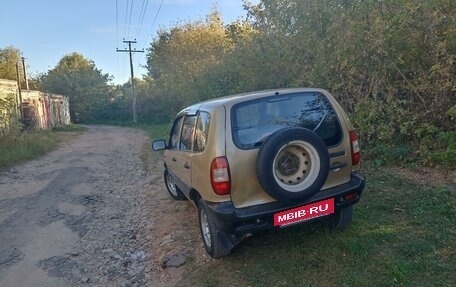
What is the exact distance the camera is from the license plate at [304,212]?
10.7 ft

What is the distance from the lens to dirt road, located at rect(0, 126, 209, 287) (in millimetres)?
3920

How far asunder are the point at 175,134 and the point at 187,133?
2.63ft

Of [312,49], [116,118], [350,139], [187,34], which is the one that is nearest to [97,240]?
[350,139]

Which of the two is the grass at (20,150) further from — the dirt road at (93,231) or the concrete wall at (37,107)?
the concrete wall at (37,107)

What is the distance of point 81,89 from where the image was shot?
141 ft

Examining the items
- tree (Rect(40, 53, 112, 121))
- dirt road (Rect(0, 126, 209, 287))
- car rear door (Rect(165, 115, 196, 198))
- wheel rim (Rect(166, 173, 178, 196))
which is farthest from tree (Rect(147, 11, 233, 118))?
car rear door (Rect(165, 115, 196, 198))

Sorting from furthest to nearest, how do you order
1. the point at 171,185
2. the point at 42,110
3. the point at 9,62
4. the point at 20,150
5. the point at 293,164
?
the point at 9,62
the point at 42,110
the point at 20,150
the point at 171,185
the point at 293,164

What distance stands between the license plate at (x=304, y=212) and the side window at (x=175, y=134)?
83.8 inches

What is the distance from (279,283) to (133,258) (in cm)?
201

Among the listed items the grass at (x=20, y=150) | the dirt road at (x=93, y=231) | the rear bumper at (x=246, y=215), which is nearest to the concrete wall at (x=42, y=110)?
the grass at (x=20, y=150)

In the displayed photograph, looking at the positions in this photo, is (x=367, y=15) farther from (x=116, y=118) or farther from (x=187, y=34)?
(x=116, y=118)

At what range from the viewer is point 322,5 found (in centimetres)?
844

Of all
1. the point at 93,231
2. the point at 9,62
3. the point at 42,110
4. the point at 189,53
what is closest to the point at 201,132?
the point at 93,231

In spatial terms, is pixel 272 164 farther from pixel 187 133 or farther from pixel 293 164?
pixel 187 133
